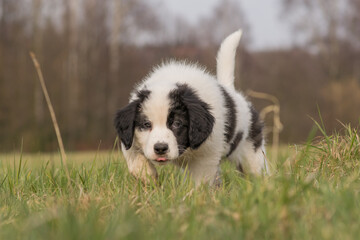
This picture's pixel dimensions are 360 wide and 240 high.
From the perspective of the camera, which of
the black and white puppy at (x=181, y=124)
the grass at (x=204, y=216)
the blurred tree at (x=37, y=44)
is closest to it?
the grass at (x=204, y=216)

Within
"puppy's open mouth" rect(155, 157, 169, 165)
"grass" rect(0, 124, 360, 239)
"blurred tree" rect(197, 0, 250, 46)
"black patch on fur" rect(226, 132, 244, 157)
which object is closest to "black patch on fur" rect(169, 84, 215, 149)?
"puppy's open mouth" rect(155, 157, 169, 165)

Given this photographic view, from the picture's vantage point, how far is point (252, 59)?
1140 inches

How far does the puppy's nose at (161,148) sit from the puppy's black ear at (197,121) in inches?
13.9

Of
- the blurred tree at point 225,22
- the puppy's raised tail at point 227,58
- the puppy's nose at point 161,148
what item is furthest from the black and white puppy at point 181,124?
the blurred tree at point 225,22

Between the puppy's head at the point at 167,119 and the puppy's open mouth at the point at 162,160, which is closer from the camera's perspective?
the puppy's open mouth at the point at 162,160

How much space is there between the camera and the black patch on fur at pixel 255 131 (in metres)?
5.01

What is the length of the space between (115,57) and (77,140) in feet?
15.6

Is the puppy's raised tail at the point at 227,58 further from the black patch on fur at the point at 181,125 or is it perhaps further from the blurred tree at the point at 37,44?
the blurred tree at the point at 37,44

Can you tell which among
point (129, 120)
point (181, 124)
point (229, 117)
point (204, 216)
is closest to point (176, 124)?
point (181, 124)

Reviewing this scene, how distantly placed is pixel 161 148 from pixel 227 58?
1.88 meters

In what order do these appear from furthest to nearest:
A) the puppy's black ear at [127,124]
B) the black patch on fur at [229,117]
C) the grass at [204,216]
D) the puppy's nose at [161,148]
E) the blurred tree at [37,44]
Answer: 1. the blurred tree at [37,44]
2. the black patch on fur at [229,117]
3. the puppy's black ear at [127,124]
4. the puppy's nose at [161,148]
5. the grass at [204,216]

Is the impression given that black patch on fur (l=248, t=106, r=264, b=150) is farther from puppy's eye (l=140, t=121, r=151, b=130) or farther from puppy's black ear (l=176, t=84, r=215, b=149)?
puppy's eye (l=140, t=121, r=151, b=130)

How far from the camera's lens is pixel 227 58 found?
509 cm

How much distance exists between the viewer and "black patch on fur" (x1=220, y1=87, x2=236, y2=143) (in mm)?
4254
